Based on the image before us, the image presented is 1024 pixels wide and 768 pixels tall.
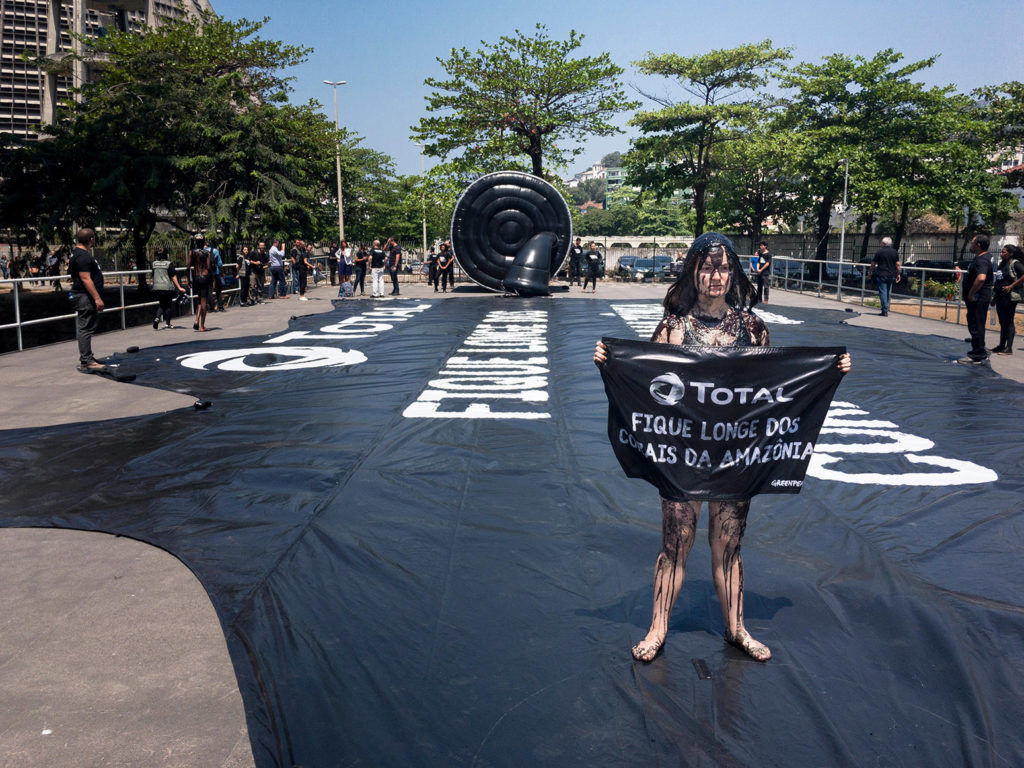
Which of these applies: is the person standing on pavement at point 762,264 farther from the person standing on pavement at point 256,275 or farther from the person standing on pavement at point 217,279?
the person standing on pavement at point 256,275

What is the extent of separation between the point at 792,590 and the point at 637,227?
392ft

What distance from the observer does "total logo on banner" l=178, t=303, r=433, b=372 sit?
1164 cm

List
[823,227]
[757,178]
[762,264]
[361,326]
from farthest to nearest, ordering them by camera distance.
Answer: [823,227]
[757,178]
[762,264]
[361,326]

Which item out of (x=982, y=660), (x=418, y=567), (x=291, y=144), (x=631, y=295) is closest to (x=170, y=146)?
(x=291, y=144)

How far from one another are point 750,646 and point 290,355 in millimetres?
10338

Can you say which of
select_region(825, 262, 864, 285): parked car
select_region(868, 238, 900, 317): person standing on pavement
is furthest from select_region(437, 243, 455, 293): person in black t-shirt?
select_region(868, 238, 900, 317): person standing on pavement

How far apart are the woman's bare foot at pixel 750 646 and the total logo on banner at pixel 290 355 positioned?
884 cm

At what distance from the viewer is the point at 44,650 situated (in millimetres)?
3594

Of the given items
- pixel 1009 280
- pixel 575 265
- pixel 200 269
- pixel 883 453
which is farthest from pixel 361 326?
pixel 575 265

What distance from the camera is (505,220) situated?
1069 inches

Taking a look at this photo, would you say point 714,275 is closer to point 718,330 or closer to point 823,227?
point 718,330

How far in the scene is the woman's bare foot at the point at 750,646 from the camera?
351 cm

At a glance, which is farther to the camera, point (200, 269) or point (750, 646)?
point (200, 269)

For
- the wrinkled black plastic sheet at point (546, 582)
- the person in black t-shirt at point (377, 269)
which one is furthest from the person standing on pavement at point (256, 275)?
the wrinkled black plastic sheet at point (546, 582)
